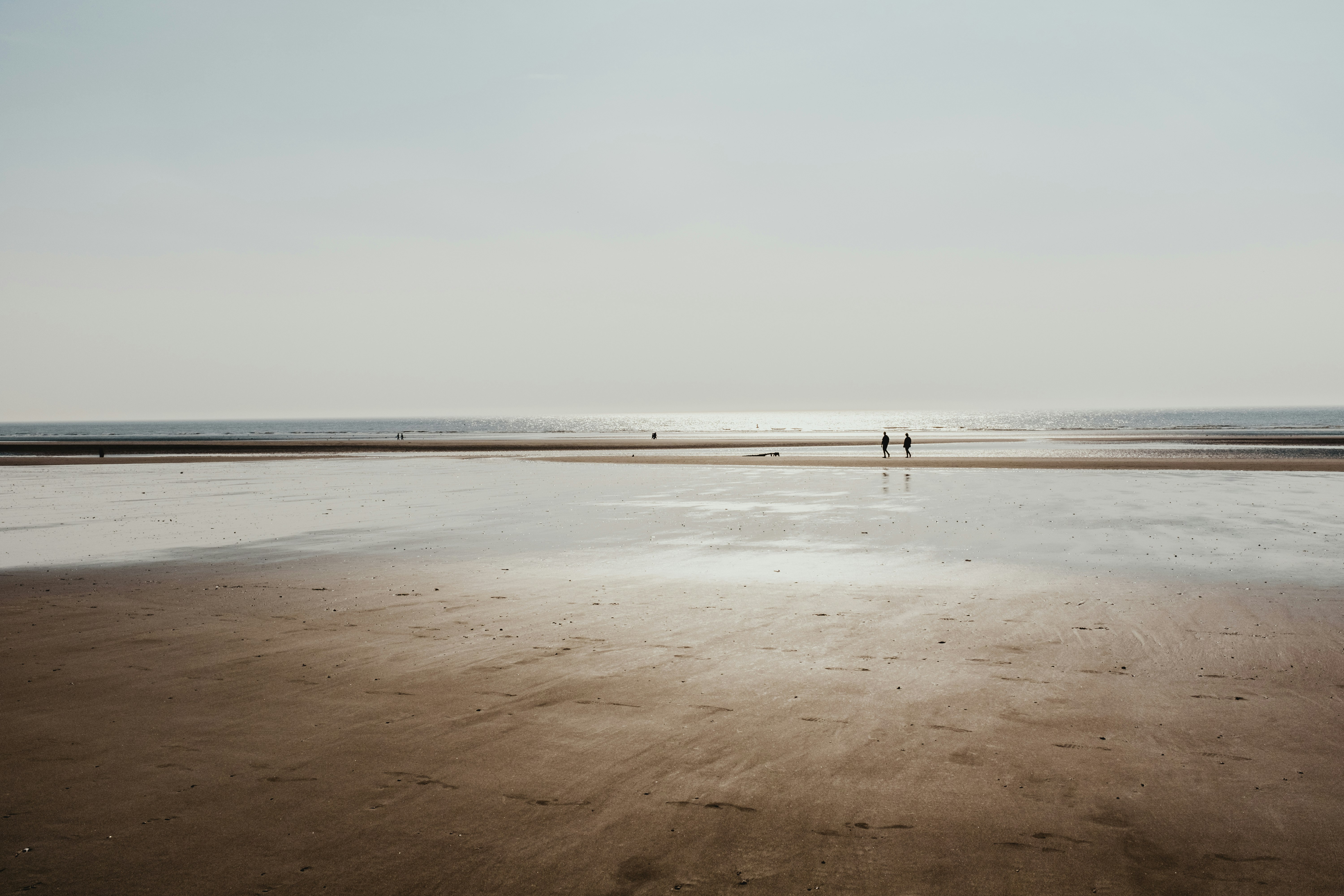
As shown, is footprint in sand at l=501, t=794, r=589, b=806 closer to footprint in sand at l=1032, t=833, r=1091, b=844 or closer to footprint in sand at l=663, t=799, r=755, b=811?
footprint in sand at l=663, t=799, r=755, b=811

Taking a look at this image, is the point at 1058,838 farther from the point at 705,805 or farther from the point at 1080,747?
the point at 705,805

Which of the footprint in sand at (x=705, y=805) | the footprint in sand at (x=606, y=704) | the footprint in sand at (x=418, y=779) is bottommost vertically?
the footprint in sand at (x=705, y=805)

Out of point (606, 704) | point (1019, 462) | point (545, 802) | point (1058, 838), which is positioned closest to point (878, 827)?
point (1058, 838)

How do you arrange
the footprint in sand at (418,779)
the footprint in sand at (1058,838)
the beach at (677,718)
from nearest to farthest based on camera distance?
1. the beach at (677,718)
2. the footprint in sand at (1058,838)
3. the footprint in sand at (418,779)

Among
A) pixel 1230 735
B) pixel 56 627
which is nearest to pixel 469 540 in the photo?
pixel 56 627

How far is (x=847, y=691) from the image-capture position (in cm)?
824

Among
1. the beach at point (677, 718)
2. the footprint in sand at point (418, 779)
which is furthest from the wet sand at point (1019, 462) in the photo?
the footprint in sand at point (418, 779)

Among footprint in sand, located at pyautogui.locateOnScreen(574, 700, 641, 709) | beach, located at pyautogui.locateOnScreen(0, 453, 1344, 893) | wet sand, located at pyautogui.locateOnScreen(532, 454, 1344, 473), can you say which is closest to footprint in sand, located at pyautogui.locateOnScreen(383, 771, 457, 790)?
beach, located at pyautogui.locateOnScreen(0, 453, 1344, 893)

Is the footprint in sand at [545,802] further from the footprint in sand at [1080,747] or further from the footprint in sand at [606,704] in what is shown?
the footprint in sand at [1080,747]

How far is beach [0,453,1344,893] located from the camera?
5.18 m

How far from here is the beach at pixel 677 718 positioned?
518 centimetres

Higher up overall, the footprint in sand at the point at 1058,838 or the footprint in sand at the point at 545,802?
the footprint in sand at the point at 545,802

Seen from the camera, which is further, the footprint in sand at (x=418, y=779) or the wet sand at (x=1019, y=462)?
the wet sand at (x=1019, y=462)

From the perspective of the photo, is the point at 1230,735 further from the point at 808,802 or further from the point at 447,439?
the point at 447,439
